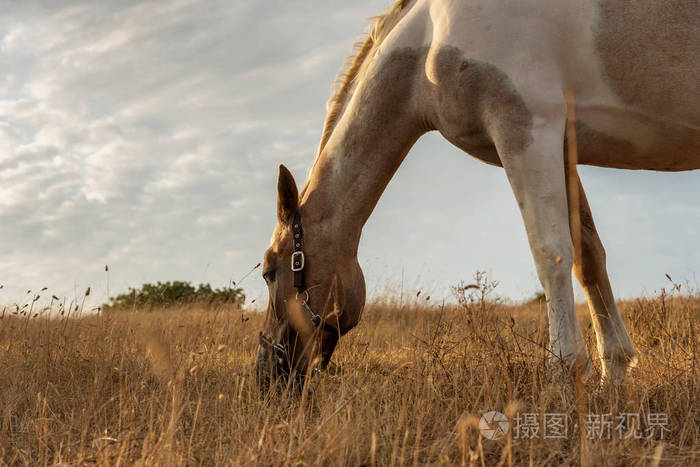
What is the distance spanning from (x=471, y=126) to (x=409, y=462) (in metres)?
2.08

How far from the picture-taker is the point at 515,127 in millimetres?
3432

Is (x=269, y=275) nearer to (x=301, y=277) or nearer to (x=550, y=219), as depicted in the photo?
(x=301, y=277)

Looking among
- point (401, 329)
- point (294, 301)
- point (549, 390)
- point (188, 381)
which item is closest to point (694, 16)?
point (549, 390)

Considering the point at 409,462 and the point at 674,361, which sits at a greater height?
the point at 674,361

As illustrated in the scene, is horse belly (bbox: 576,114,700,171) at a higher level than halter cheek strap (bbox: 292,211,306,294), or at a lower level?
higher

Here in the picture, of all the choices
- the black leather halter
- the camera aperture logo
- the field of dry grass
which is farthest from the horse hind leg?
the black leather halter

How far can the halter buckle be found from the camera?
4258 millimetres

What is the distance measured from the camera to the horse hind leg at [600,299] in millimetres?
4277

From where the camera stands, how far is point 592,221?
4559mm

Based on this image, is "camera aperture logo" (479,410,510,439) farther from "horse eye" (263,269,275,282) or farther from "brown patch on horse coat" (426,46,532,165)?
"horse eye" (263,269,275,282)

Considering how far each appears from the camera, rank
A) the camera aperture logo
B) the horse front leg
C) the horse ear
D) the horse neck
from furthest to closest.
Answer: the horse ear, the horse neck, the horse front leg, the camera aperture logo

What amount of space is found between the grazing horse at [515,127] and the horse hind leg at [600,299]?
0.04ft

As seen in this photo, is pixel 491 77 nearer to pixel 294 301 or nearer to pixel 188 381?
pixel 294 301

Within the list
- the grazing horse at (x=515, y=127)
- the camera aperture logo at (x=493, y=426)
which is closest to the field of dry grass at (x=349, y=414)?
the camera aperture logo at (x=493, y=426)
